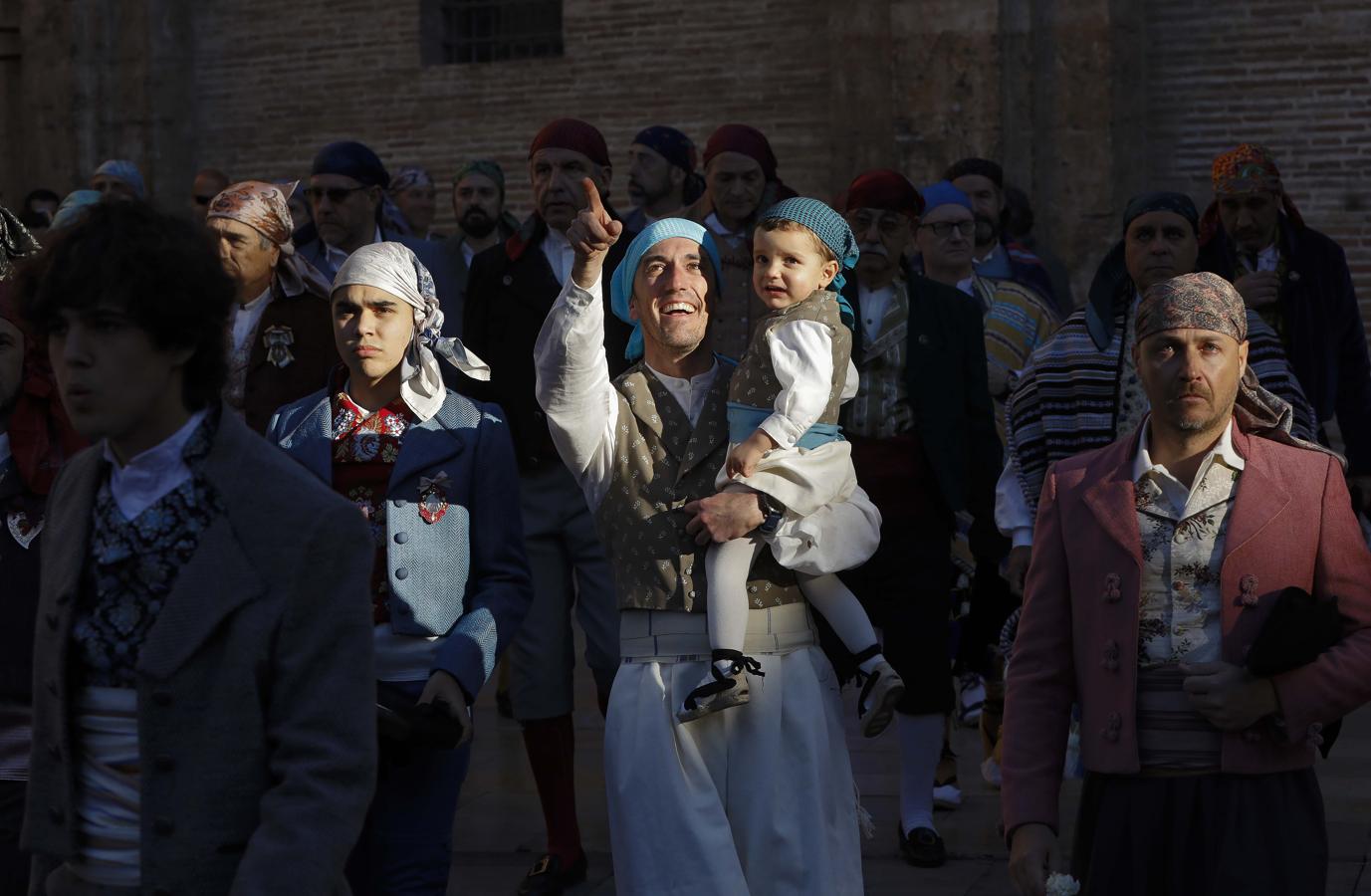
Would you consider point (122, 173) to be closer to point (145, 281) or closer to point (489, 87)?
point (489, 87)

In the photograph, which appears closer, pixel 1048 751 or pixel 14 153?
pixel 1048 751

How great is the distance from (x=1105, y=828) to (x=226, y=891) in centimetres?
177

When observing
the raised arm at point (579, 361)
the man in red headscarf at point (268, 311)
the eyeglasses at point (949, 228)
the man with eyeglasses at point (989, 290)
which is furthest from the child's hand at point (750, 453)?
the eyeglasses at point (949, 228)

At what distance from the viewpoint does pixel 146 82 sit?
15.3m

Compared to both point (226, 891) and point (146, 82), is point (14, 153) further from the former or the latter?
point (226, 891)

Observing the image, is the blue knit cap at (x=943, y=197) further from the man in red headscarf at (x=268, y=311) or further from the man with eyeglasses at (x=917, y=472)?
the man in red headscarf at (x=268, y=311)

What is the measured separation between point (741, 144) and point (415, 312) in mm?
2643

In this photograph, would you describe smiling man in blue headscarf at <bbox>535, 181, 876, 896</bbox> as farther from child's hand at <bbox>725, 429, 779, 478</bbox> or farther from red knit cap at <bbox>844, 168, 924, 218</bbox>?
red knit cap at <bbox>844, 168, 924, 218</bbox>

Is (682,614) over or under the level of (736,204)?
under

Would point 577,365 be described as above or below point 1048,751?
above

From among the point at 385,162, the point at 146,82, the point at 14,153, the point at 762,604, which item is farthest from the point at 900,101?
the point at 762,604

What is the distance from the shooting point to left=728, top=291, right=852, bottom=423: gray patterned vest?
14.8 ft

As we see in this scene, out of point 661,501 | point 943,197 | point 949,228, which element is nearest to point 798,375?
point 661,501

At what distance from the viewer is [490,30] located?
1483 centimetres
